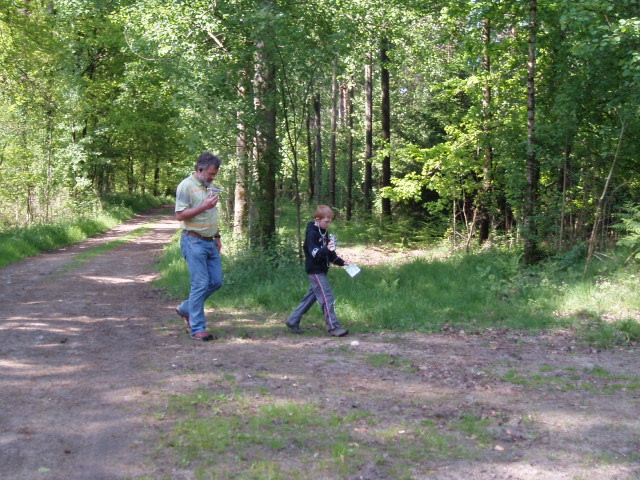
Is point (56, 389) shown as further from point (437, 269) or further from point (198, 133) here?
point (437, 269)

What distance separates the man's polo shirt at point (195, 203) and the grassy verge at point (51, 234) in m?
8.15

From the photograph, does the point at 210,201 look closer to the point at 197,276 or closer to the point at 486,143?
the point at 197,276

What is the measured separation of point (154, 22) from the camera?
496 inches

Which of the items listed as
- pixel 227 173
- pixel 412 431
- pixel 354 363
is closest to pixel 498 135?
pixel 227 173

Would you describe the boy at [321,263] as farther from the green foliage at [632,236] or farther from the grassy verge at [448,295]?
the green foliage at [632,236]

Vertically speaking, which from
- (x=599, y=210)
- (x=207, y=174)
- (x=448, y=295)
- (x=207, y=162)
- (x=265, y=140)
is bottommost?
(x=448, y=295)

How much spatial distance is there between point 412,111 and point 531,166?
10639 millimetres

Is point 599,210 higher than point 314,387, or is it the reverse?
point 599,210

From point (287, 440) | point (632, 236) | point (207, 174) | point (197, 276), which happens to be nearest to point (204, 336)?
point (197, 276)

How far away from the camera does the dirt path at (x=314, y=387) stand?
12.1 ft

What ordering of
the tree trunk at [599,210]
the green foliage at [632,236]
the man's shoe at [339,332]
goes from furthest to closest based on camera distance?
the tree trunk at [599,210], the green foliage at [632,236], the man's shoe at [339,332]

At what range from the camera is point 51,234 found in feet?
57.0

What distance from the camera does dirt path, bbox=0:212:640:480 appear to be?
3.68 metres

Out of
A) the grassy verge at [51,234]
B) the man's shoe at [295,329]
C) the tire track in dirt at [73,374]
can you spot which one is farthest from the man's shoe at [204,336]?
the grassy verge at [51,234]
